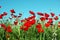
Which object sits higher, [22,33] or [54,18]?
[54,18]

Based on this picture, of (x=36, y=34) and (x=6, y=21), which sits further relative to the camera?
(x=6, y=21)

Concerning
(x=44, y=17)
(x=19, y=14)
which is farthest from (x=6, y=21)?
(x=44, y=17)

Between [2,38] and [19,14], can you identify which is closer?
[2,38]

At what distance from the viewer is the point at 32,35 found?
18.3 ft

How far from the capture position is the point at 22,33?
222 inches

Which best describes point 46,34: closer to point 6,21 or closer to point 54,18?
point 54,18

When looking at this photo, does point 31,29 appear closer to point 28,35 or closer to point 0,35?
point 28,35

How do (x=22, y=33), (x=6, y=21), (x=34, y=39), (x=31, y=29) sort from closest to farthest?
(x=34, y=39) < (x=22, y=33) < (x=31, y=29) < (x=6, y=21)

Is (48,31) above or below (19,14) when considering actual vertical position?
below

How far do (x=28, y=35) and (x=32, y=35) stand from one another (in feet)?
0.39

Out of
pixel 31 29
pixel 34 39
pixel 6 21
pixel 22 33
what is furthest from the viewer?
pixel 6 21

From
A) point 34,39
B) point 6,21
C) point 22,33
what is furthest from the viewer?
point 6,21

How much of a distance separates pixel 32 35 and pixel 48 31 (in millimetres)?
669

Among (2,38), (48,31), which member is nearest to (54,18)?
(48,31)
